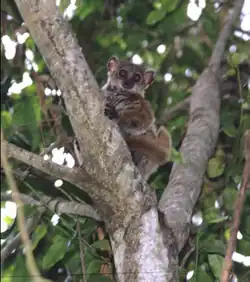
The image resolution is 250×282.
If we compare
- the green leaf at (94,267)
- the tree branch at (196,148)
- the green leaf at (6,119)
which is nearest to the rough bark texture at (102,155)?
the tree branch at (196,148)

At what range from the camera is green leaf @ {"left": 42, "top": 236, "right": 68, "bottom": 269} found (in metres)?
3.36

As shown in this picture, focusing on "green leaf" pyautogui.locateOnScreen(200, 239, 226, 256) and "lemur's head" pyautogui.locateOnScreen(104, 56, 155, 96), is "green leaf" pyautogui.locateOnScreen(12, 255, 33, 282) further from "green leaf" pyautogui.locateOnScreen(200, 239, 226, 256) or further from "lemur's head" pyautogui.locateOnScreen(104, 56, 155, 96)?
"lemur's head" pyautogui.locateOnScreen(104, 56, 155, 96)

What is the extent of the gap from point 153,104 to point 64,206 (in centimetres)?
201

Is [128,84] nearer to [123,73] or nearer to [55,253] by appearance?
[123,73]

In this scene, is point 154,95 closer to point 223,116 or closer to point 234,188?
point 223,116

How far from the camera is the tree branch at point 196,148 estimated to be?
2965 millimetres

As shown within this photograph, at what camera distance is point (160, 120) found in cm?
488

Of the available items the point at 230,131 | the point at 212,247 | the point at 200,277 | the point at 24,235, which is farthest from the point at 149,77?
the point at 24,235

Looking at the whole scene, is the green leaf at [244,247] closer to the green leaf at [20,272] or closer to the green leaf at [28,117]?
the green leaf at [20,272]

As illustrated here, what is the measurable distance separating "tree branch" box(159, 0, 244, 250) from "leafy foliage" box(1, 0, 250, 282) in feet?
0.47

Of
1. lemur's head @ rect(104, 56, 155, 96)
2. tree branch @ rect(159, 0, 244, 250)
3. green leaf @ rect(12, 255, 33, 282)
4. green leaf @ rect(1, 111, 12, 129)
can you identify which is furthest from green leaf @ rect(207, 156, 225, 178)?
green leaf @ rect(1, 111, 12, 129)

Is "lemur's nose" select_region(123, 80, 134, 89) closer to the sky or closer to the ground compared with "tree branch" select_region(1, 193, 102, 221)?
closer to the sky

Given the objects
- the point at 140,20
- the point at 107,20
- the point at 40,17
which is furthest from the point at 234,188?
the point at 107,20

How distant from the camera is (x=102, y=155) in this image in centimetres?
262
